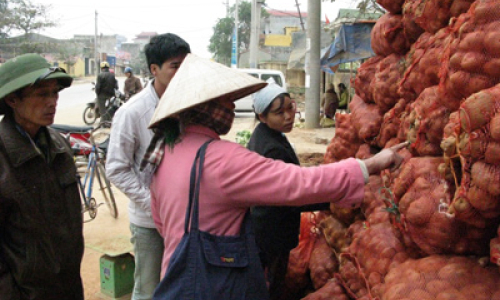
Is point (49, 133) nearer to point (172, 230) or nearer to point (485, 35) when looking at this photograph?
point (172, 230)

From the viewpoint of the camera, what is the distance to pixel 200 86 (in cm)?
170

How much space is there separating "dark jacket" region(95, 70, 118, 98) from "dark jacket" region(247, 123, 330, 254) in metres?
10.9

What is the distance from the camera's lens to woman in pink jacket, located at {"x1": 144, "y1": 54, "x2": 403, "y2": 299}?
5.24ft

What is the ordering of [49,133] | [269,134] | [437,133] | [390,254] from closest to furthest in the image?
1. [437,133]
2. [390,254]
3. [49,133]
4. [269,134]

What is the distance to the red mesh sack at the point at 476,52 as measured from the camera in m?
1.53

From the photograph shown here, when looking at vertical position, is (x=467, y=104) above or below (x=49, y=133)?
above

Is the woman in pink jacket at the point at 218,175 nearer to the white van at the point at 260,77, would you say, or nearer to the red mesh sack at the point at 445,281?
the red mesh sack at the point at 445,281

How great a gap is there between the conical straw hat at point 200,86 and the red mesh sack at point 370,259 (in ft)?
3.23

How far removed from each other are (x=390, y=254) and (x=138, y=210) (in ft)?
4.58

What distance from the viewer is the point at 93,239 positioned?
18.0ft

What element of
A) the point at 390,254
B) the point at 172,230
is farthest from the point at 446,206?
the point at 172,230

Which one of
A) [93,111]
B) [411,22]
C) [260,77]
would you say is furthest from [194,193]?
[260,77]

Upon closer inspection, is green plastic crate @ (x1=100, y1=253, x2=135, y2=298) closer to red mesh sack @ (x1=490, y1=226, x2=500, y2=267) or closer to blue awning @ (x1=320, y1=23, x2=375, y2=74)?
red mesh sack @ (x1=490, y1=226, x2=500, y2=267)

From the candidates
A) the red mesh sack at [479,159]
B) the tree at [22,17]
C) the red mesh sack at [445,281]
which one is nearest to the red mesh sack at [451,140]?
the red mesh sack at [479,159]
